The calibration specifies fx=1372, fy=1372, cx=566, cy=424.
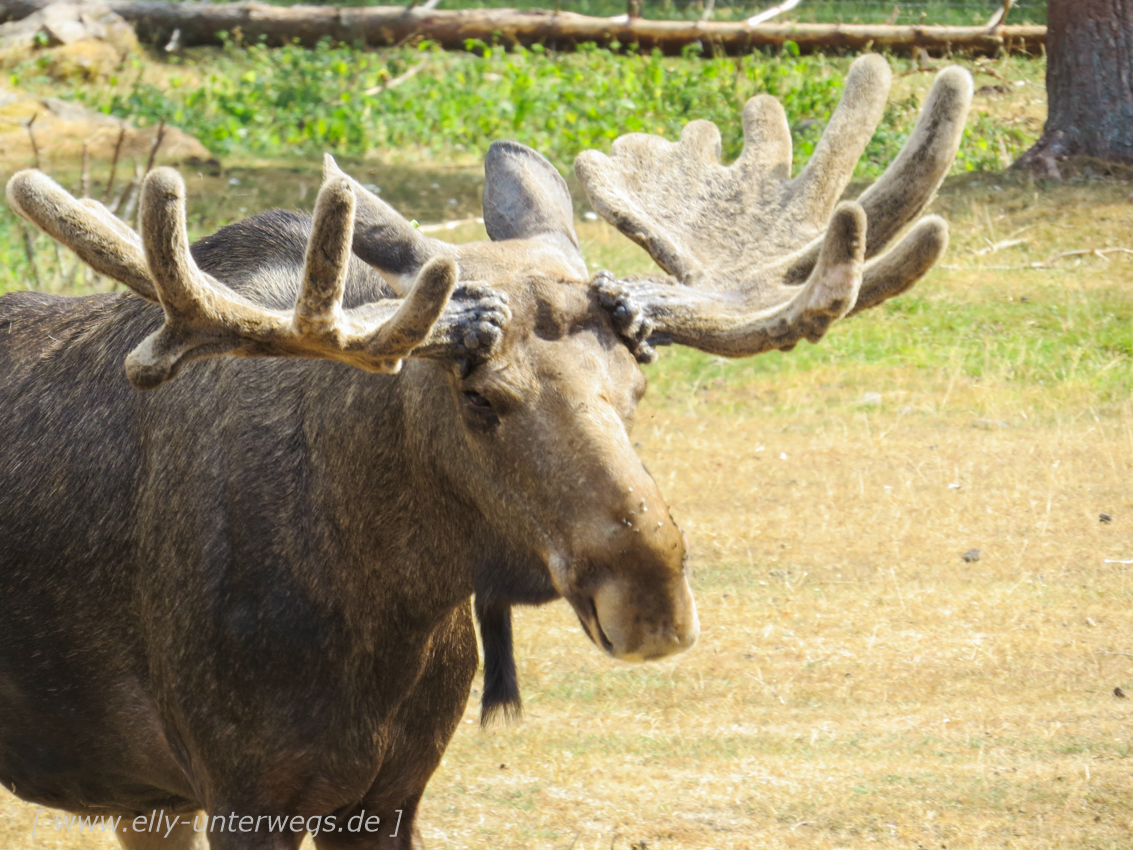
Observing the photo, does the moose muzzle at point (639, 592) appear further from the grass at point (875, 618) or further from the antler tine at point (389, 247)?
the grass at point (875, 618)

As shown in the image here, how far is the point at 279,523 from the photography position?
304 centimetres

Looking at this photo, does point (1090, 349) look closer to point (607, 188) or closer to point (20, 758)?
point (607, 188)

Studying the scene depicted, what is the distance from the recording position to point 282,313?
2756 mm

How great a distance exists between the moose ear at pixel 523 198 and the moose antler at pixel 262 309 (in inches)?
21.3

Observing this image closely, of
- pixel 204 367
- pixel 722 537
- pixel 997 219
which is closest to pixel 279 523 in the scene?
pixel 204 367

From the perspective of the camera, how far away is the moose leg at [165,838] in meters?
4.08

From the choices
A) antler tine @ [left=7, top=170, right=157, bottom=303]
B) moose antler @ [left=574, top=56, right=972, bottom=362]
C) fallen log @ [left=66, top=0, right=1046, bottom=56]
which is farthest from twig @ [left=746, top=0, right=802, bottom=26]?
antler tine @ [left=7, top=170, right=157, bottom=303]

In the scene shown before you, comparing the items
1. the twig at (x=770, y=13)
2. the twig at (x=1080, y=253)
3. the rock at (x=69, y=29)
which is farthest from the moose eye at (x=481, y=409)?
the rock at (x=69, y=29)

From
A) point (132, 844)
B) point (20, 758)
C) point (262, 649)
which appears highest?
point (262, 649)

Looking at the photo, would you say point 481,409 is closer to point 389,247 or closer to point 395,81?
point 389,247

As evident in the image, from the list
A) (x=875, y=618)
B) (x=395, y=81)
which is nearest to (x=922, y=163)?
(x=875, y=618)

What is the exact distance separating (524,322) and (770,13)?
14.5m

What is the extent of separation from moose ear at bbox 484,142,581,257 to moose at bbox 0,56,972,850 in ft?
0.03

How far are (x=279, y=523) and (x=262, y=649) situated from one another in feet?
0.91
